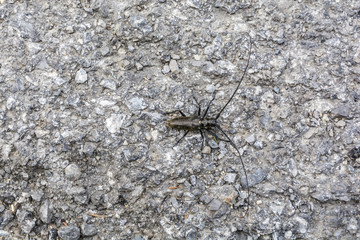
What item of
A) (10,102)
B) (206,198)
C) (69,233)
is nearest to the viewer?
(69,233)

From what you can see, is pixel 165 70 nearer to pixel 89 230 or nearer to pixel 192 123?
pixel 192 123

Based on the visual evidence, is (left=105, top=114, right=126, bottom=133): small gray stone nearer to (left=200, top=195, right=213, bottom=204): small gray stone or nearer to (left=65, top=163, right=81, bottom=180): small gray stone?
(left=65, top=163, right=81, bottom=180): small gray stone

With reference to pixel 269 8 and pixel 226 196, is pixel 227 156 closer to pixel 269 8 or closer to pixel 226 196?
pixel 226 196

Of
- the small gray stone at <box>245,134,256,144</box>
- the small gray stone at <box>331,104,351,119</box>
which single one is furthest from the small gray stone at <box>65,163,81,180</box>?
the small gray stone at <box>331,104,351,119</box>

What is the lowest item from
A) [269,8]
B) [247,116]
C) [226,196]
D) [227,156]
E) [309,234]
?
[309,234]

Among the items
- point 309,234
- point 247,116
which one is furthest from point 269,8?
point 309,234

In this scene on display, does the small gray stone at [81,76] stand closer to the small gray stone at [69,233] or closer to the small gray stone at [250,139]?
the small gray stone at [69,233]

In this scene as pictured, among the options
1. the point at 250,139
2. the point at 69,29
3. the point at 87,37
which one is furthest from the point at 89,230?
the point at 69,29

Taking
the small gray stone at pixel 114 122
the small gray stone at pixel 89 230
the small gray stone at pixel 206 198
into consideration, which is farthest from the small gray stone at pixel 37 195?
the small gray stone at pixel 206 198
